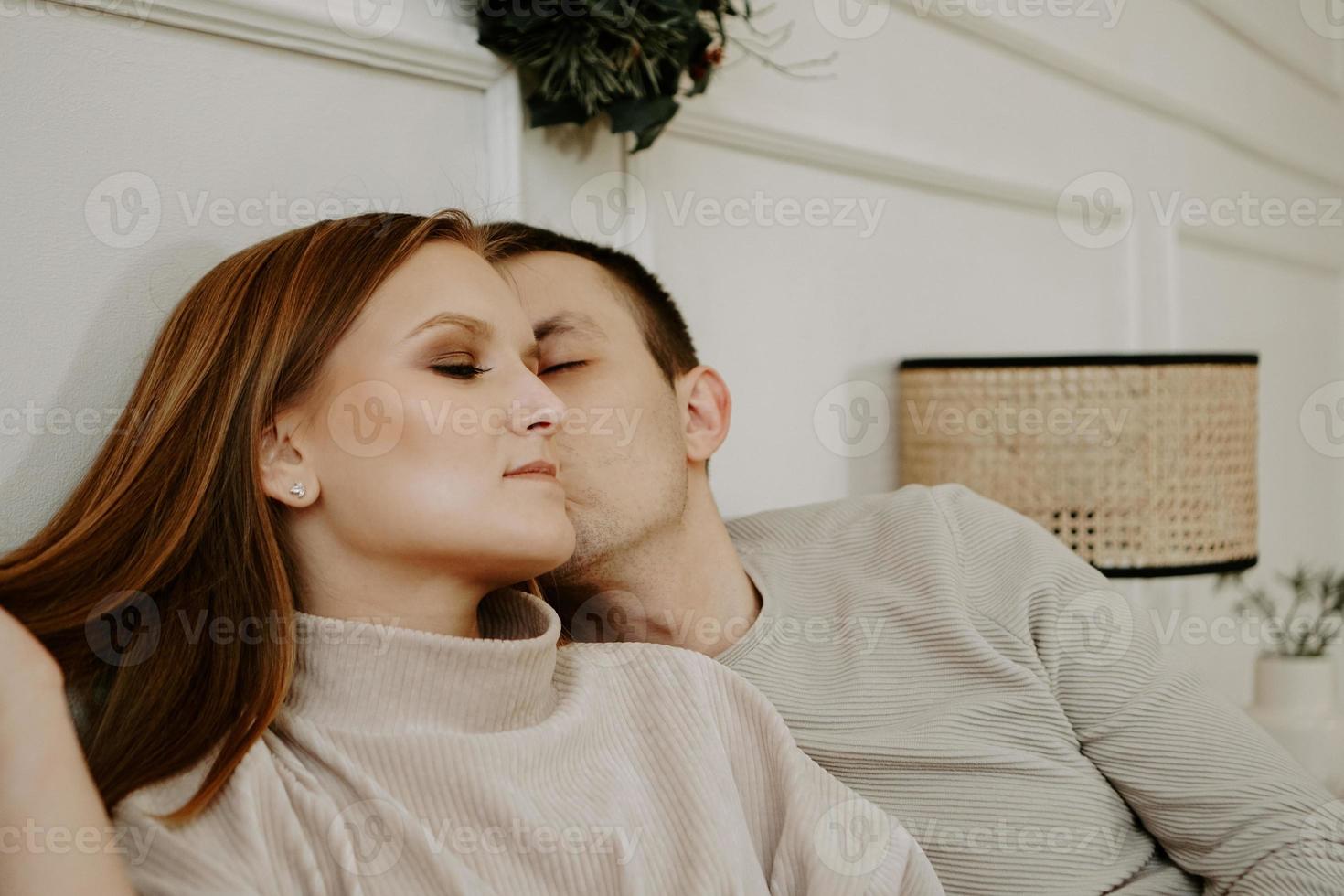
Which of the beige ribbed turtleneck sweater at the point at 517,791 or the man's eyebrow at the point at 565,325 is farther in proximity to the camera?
the man's eyebrow at the point at 565,325

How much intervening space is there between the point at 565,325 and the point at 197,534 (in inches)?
18.6

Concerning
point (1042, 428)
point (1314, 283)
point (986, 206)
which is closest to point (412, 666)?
point (1042, 428)

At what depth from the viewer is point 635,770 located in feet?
3.31

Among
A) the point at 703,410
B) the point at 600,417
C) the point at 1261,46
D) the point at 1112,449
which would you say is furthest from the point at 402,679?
the point at 1261,46

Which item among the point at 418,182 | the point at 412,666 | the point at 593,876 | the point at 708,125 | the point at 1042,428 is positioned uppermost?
the point at 708,125

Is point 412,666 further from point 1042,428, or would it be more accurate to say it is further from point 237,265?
point 1042,428

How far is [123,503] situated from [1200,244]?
102 inches

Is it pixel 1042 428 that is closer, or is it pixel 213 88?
pixel 213 88

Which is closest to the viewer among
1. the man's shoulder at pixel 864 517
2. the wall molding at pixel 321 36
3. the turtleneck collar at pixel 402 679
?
the turtleneck collar at pixel 402 679

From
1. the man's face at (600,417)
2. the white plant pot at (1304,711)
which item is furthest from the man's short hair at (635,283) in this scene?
the white plant pot at (1304,711)

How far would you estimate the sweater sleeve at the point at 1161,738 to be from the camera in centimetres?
116

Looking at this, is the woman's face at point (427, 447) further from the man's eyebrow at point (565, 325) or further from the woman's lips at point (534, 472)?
the man's eyebrow at point (565, 325)

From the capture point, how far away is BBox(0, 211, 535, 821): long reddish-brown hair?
33.7 inches

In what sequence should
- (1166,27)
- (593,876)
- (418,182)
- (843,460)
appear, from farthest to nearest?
(1166,27)
(843,460)
(418,182)
(593,876)
